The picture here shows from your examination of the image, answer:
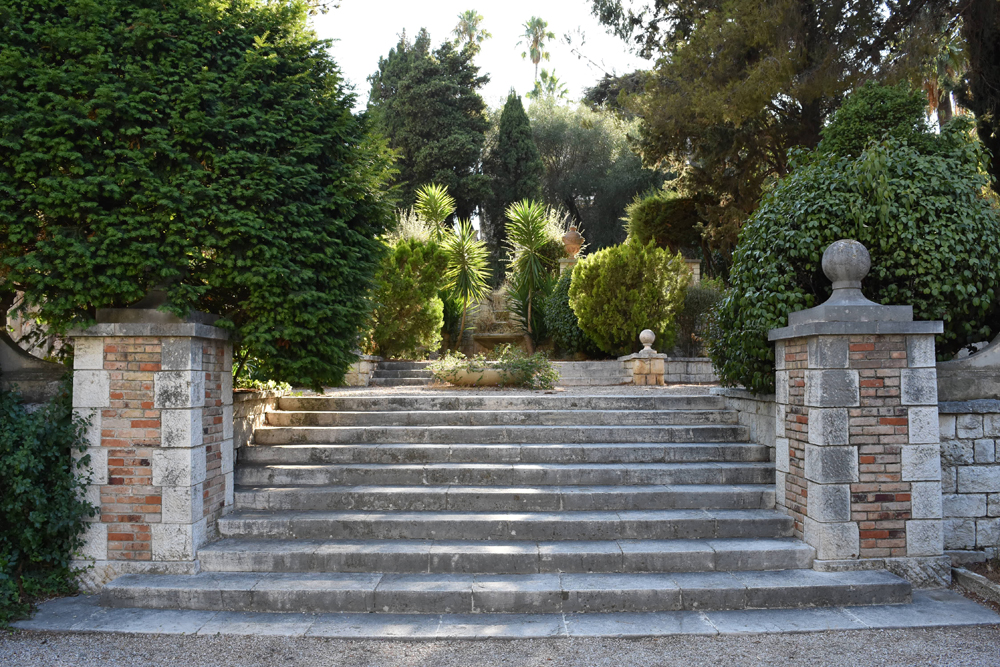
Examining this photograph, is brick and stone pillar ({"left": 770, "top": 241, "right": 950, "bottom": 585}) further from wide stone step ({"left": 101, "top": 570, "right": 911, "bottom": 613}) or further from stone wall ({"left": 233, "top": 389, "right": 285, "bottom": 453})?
stone wall ({"left": 233, "top": 389, "right": 285, "bottom": 453})

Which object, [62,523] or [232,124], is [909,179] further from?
[62,523]

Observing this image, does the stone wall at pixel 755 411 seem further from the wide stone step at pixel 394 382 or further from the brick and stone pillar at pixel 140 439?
the wide stone step at pixel 394 382

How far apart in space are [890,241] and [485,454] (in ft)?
12.0

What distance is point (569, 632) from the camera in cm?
350

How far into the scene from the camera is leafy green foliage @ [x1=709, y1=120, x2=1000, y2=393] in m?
4.46

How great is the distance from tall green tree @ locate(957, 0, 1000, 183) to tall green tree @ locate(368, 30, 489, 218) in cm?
1596

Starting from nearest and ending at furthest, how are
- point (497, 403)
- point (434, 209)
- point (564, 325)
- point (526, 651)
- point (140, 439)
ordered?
1. point (526, 651)
2. point (140, 439)
3. point (497, 403)
4. point (564, 325)
5. point (434, 209)

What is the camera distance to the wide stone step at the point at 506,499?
186 inches

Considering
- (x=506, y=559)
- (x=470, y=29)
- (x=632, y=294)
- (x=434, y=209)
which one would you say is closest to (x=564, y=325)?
(x=632, y=294)

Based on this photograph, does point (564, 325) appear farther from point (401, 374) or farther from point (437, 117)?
point (437, 117)

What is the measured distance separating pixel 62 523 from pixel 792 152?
21.8ft

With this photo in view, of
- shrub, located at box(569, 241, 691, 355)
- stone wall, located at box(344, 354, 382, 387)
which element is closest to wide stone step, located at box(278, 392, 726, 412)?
stone wall, located at box(344, 354, 382, 387)

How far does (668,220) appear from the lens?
15.0m

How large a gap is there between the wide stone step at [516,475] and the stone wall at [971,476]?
1.22 m
